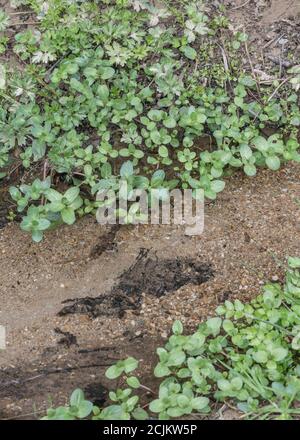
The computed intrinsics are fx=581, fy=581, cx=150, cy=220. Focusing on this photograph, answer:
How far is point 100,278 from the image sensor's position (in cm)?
298

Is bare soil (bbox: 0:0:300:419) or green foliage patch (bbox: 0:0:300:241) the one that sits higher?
green foliage patch (bbox: 0:0:300:241)

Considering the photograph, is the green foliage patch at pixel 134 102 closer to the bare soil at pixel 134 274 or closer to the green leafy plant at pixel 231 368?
the bare soil at pixel 134 274

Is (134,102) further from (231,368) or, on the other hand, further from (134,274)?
(231,368)

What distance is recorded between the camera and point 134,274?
2.98 meters

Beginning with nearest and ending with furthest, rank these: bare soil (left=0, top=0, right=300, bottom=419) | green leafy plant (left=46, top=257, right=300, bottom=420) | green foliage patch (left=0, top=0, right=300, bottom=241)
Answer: green leafy plant (left=46, top=257, right=300, bottom=420) → bare soil (left=0, top=0, right=300, bottom=419) → green foliage patch (left=0, top=0, right=300, bottom=241)

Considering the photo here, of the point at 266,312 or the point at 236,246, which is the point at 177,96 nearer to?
the point at 236,246

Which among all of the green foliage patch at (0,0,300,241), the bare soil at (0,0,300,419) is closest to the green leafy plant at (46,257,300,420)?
the bare soil at (0,0,300,419)

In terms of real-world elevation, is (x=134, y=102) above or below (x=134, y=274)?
above

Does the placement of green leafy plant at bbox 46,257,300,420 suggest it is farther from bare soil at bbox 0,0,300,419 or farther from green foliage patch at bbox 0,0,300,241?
green foliage patch at bbox 0,0,300,241

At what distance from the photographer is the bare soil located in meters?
2.69

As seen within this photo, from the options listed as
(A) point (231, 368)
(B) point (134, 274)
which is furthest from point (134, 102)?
(A) point (231, 368)
